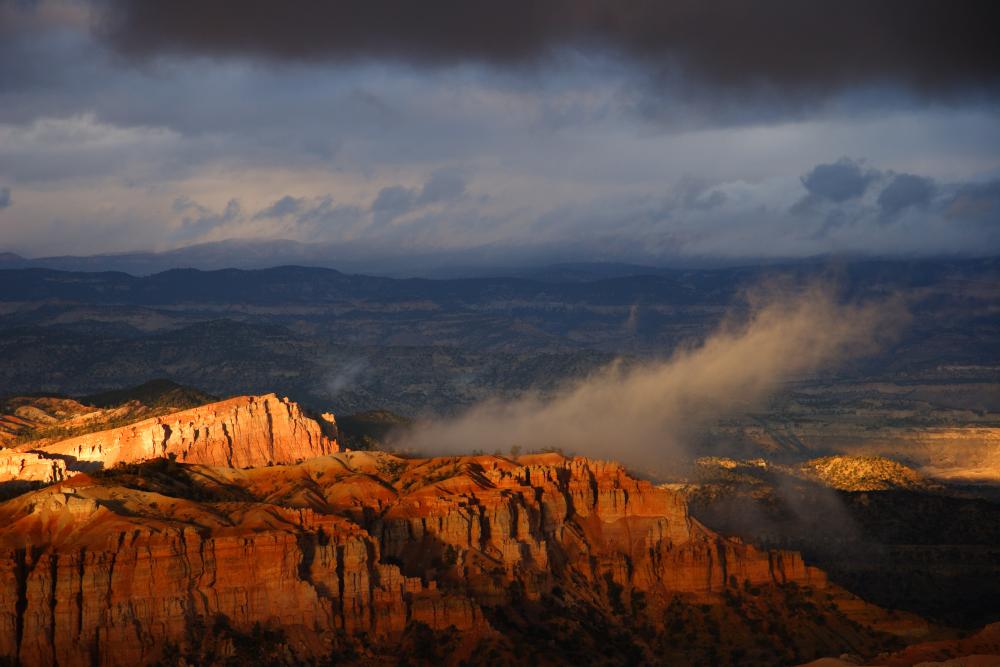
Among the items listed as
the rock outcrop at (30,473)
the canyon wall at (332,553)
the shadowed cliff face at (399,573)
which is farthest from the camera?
the rock outcrop at (30,473)

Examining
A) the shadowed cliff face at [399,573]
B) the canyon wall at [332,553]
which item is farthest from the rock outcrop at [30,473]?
the shadowed cliff face at [399,573]

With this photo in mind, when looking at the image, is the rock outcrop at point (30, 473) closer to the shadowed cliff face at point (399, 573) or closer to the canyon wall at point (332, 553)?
the canyon wall at point (332, 553)

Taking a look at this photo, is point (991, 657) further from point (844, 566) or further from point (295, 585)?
point (844, 566)

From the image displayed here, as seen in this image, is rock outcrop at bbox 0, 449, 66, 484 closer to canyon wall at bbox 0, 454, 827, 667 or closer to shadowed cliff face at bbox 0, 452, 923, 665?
canyon wall at bbox 0, 454, 827, 667

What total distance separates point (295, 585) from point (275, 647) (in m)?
5.49

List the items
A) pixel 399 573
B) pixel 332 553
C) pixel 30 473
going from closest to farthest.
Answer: pixel 332 553 < pixel 399 573 < pixel 30 473

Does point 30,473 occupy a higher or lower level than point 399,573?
lower

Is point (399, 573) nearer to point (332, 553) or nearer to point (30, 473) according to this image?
point (332, 553)

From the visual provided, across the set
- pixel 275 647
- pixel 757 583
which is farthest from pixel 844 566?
pixel 275 647

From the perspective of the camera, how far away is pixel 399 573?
13200cm

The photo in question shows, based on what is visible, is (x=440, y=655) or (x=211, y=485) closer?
(x=440, y=655)

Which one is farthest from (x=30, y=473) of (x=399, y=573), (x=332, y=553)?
(x=399, y=573)

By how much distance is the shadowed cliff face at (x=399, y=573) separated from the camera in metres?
120

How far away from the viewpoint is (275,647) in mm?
121562
